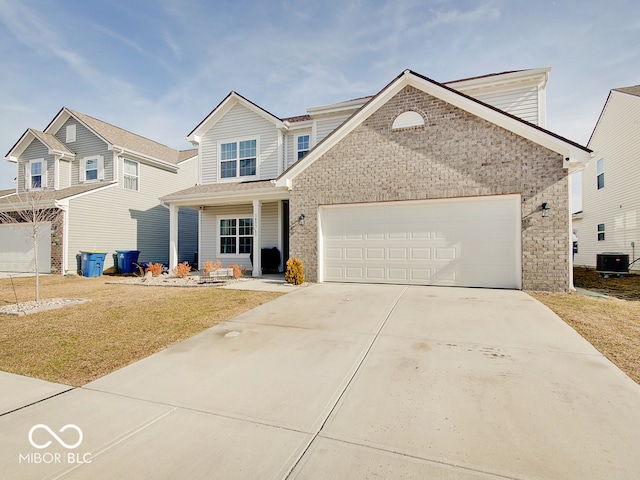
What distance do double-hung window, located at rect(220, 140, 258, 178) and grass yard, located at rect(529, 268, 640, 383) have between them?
12045 millimetres

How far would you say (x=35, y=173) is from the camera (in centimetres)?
1764

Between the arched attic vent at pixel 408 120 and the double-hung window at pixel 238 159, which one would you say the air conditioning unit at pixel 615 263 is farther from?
the double-hung window at pixel 238 159

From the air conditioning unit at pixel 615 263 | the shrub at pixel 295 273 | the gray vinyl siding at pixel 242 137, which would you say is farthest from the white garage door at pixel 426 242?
the air conditioning unit at pixel 615 263

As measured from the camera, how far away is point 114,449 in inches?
92.4

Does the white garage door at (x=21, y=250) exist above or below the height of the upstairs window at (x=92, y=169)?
below

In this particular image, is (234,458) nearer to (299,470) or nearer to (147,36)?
(299,470)

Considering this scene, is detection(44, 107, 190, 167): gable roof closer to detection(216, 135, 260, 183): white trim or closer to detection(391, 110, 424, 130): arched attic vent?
detection(216, 135, 260, 183): white trim

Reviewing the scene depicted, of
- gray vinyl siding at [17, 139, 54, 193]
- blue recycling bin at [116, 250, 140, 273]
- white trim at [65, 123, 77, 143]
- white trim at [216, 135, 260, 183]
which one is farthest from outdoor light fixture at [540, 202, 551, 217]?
white trim at [65, 123, 77, 143]

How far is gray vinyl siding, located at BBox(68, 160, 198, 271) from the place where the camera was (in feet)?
49.5

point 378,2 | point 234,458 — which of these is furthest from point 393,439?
point 378,2

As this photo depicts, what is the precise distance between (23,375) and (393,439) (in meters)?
4.23

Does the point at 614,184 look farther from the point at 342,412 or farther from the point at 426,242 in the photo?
the point at 342,412

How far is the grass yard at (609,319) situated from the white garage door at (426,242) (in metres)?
1.43

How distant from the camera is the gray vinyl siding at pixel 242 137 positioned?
14.3 m
